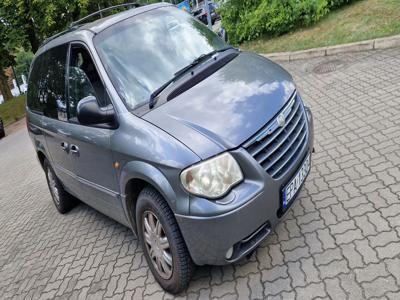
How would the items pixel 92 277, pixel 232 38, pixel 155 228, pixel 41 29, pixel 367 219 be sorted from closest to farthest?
pixel 155 228 → pixel 367 219 → pixel 92 277 → pixel 232 38 → pixel 41 29

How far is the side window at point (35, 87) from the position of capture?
16.5ft

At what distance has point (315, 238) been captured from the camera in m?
3.45

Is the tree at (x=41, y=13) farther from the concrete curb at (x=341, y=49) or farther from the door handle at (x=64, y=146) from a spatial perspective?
the door handle at (x=64, y=146)

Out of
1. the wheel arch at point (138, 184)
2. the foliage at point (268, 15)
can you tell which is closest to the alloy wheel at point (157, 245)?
the wheel arch at point (138, 184)

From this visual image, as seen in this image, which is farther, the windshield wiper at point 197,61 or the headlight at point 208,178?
the windshield wiper at point 197,61

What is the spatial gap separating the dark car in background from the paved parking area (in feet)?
1.47

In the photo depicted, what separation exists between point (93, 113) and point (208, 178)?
113 cm

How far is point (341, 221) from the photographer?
3547mm

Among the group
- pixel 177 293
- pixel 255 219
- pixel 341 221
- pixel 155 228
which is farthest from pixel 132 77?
pixel 341 221

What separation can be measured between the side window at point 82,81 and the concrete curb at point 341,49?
5687mm

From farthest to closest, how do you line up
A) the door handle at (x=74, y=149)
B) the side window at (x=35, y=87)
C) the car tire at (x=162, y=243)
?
the side window at (x=35, y=87), the door handle at (x=74, y=149), the car tire at (x=162, y=243)

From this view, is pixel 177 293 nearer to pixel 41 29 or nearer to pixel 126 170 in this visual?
pixel 126 170

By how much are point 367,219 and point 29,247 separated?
13.4 feet

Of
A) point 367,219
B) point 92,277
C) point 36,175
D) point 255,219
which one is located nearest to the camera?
point 255,219
